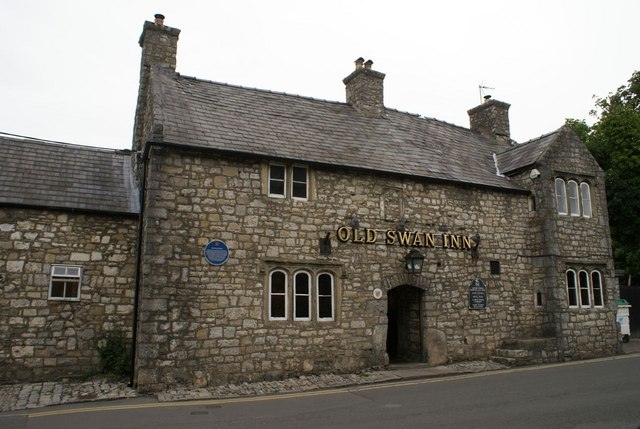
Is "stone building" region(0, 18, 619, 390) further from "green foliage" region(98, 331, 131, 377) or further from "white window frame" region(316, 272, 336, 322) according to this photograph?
"green foliage" region(98, 331, 131, 377)

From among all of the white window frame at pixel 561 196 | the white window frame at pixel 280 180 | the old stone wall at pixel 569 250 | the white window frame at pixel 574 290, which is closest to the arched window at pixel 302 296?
the white window frame at pixel 280 180

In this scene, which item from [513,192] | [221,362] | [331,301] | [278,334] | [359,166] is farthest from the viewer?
[513,192]

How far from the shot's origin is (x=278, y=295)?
1216 cm

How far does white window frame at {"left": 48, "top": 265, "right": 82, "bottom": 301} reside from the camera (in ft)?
38.8

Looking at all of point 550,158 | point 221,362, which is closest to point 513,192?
point 550,158

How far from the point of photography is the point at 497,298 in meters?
15.2

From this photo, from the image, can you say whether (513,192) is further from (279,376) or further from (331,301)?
(279,376)

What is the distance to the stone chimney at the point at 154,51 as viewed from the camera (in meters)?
15.1

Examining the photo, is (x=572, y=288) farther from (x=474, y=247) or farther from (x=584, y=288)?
(x=474, y=247)

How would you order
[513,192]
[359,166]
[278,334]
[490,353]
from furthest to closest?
[513,192]
[490,353]
[359,166]
[278,334]

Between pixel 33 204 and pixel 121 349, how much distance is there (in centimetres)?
403

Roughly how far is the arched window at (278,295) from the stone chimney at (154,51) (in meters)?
6.25

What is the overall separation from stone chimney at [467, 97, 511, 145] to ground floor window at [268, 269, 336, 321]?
1143cm

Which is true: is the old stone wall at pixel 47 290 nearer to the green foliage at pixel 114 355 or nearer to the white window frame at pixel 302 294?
the green foliage at pixel 114 355
